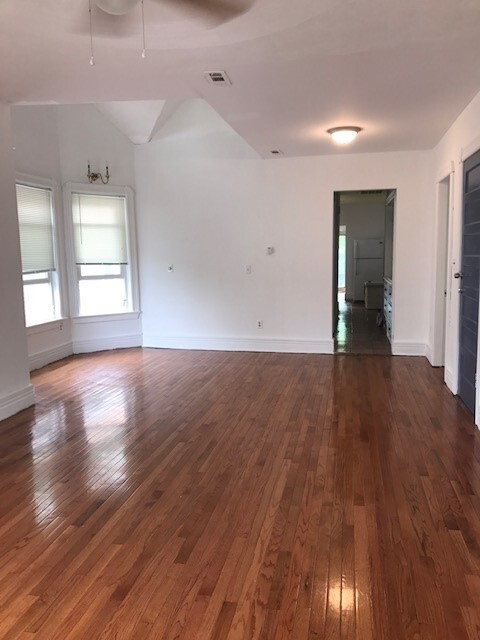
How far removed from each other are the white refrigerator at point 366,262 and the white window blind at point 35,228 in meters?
8.10

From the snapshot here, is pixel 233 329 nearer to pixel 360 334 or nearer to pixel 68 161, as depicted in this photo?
pixel 360 334

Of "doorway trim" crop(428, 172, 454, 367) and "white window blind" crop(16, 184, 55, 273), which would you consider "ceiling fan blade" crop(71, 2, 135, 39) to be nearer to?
"white window blind" crop(16, 184, 55, 273)

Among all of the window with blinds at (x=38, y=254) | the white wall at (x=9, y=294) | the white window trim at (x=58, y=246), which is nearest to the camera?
the white wall at (x=9, y=294)

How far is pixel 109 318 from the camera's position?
702 centimetres

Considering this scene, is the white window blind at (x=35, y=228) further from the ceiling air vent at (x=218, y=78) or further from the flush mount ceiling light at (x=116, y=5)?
the flush mount ceiling light at (x=116, y=5)

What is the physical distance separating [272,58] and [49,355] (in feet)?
15.0

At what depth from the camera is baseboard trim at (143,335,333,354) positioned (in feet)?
22.0

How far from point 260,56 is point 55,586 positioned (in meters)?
2.98

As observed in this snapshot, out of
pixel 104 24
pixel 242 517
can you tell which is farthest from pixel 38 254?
pixel 242 517

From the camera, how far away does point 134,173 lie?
695 centimetres

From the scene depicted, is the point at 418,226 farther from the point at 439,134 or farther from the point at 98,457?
the point at 98,457

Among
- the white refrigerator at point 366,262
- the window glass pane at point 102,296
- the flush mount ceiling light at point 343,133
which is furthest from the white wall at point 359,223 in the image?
the flush mount ceiling light at point 343,133

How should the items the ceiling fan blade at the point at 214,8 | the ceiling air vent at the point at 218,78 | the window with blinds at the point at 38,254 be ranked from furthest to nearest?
the window with blinds at the point at 38,254, the ceiling air vent at the point at 218,78, the ceiling fan blade at the point at 214,8

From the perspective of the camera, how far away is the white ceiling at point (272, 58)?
102 inches
